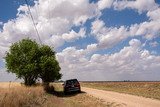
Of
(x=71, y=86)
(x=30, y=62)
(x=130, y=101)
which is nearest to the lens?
(x=130, y=101)

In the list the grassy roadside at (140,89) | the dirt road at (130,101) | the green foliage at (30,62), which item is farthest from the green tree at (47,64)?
the dirt road at (130,101)

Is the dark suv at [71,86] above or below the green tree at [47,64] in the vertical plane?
below

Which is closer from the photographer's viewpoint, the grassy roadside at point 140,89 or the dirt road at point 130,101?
the dirt road at point 130,101

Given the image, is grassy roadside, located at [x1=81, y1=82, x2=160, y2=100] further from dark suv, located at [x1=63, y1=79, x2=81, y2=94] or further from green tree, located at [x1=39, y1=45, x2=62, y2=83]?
green tree, located at [x1=39, y1=45, x2=62, y2=83]

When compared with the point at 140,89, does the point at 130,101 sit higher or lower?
lower

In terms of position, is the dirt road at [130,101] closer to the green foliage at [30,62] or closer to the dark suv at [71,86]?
the dark suv at [71,86]

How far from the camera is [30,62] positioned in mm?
45656

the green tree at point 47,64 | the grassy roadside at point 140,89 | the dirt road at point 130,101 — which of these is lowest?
the dirt road at point 130,101

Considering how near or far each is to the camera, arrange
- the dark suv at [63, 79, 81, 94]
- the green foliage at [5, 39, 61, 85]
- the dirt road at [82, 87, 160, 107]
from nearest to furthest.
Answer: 1. the dirt road at [82, 87, 160, 107]
2. the dark suv at [63, 79, 81, 94]
3. the green foliage at [5, 39, 61, 85]

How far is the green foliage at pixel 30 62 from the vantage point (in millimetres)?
45875

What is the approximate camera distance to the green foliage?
4588 cm

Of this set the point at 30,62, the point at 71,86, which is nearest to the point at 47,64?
the point at 30,62

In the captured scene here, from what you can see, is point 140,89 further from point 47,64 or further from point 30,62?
point 30,62

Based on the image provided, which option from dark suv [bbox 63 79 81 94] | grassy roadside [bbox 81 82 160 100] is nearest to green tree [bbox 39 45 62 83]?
dark suv [bbox 63 79 81 94]
